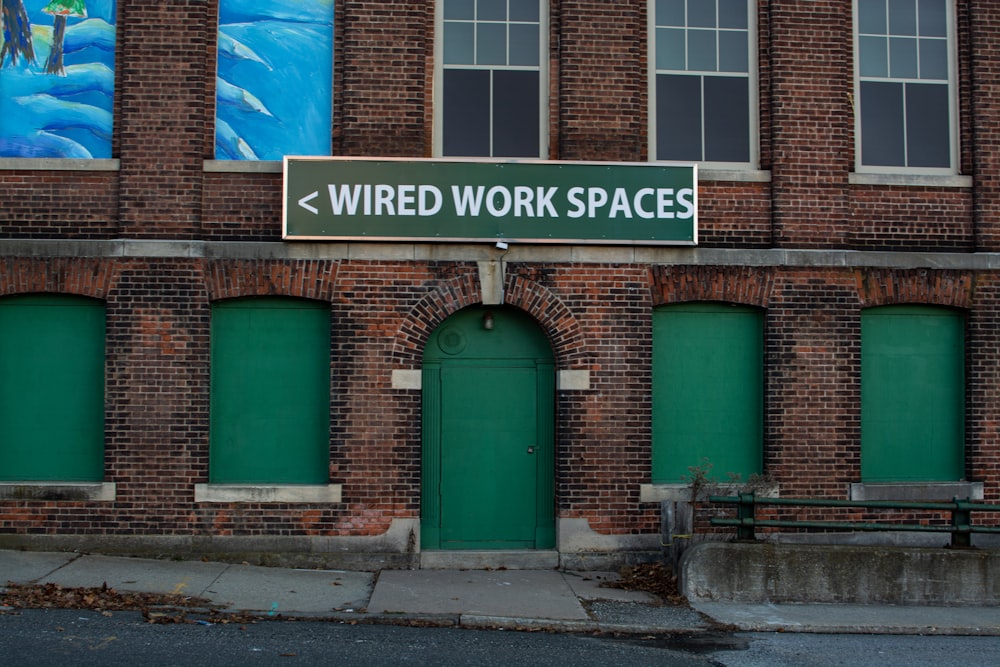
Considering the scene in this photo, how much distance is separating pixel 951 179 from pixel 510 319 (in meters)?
5.49

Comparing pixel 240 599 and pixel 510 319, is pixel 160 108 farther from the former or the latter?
pixel 240 599

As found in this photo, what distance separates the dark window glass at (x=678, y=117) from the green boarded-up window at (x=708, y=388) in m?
1.85

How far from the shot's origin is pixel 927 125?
1170cm

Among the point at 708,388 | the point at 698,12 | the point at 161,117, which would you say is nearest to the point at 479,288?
the point at 708,388

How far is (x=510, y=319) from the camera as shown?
36.6 feet

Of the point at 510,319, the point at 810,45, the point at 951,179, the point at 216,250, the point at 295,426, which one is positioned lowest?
the point at 295,426

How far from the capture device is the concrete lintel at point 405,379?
10.7 m

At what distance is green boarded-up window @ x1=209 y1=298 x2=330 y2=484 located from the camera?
10.8 m

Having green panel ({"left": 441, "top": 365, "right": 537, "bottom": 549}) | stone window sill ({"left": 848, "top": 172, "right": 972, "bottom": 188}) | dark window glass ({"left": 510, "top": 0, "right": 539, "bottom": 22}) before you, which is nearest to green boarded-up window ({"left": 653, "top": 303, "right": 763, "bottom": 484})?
green panel ({"left": 441, "top": 365, "right": 537, "bottom": 549})

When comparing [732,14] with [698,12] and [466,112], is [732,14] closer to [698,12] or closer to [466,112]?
[698,12]

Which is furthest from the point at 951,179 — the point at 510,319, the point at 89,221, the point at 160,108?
the point at 89,221

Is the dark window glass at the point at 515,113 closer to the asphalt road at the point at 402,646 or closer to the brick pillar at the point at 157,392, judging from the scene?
the brick pillar at the point at 157,392

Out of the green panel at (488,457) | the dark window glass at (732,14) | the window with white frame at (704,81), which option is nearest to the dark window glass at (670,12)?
the window with white frame at (704,81)

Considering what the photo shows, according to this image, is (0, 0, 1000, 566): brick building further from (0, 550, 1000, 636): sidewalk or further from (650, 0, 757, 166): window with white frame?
(0, 550, 1000, 636): sidewalk
